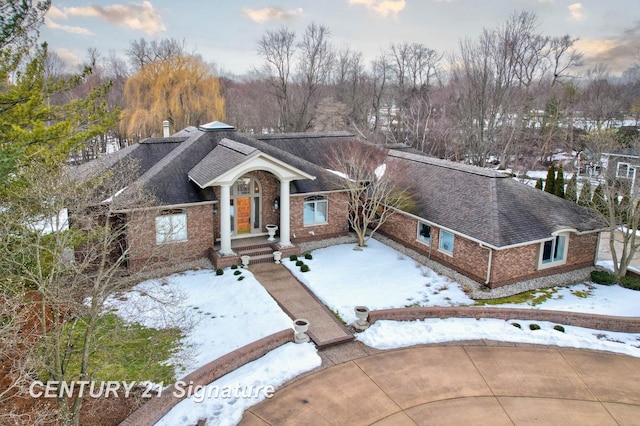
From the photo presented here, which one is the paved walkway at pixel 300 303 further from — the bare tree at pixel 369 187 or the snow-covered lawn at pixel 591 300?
the snow-covered lawn at pixel 591 300

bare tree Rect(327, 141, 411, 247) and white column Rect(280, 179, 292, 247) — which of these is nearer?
white column Rect(280, 179, 292, 247)

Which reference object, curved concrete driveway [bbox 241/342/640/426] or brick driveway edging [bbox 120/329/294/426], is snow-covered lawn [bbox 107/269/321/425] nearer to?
brick driveway edging [bbox 120/329/294/426]

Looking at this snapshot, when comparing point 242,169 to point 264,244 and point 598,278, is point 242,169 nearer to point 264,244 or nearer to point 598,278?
point 264,244

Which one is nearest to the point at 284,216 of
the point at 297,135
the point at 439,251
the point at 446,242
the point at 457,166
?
the point at 439,251

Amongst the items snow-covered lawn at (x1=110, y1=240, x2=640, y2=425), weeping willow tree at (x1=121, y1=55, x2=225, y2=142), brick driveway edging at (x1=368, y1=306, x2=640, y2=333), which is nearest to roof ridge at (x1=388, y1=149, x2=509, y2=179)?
snow-covered lawn at (x1=110, y1=240, x2=640, y2=425)

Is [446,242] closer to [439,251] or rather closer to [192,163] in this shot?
[439,251]
